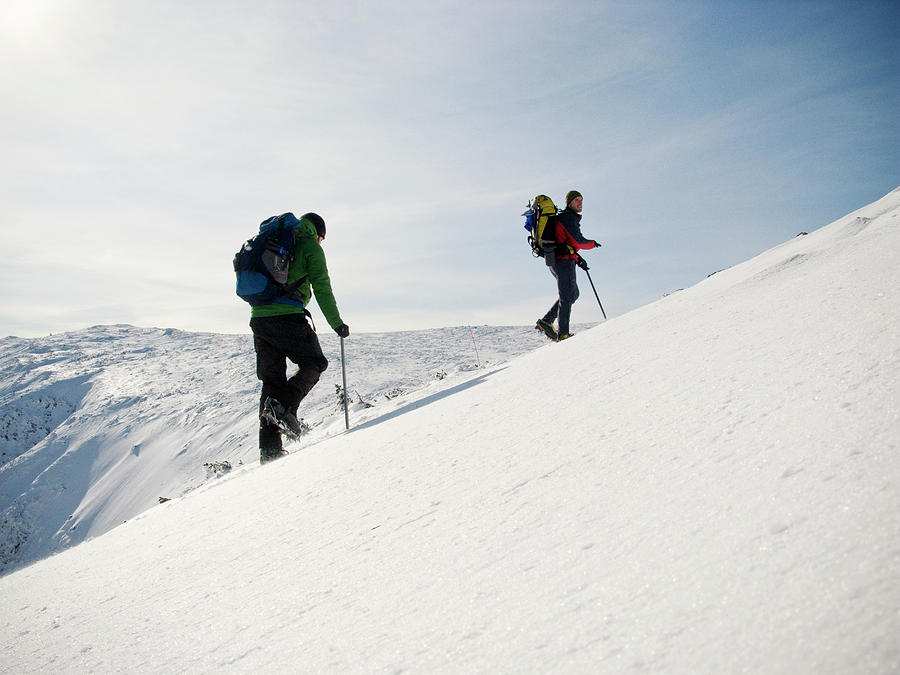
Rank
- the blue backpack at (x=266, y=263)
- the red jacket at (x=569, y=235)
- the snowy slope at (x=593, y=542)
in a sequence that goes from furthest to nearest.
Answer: the red jacket at (x=569, y=235), the blue backpack at (x=266, y=263), the snowy slope at (x=593, y=542)

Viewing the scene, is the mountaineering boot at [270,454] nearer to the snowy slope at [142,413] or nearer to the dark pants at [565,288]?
the snowy slope at [142,413]

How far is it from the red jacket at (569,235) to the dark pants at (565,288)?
0.33 feet

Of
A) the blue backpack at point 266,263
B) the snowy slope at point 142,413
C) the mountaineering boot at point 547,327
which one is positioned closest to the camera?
the blue backpack at point 266,263

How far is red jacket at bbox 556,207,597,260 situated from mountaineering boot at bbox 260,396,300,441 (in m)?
3.69

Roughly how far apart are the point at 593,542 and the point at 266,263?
149 inches

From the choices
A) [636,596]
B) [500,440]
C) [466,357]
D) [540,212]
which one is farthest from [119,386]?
[636,596]

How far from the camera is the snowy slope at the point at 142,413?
9992 mm

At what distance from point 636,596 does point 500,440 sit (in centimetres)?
117

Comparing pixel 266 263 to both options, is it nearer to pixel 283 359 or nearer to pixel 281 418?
pixel 283 359

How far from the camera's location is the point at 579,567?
0.93 meters

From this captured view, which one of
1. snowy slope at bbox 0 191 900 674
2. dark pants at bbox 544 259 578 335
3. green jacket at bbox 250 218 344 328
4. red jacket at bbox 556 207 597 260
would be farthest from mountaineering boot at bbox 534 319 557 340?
snowy slope at bbox 0 191 900 674

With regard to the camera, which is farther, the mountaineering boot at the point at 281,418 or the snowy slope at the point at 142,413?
the snowy slope at the point at 142,413

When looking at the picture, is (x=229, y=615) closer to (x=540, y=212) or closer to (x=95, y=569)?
(x=95, y=569)

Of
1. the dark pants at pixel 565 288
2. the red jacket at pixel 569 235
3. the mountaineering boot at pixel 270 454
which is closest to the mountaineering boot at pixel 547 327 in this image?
the dark pants at pixel 565 288
